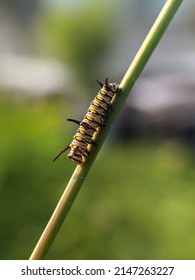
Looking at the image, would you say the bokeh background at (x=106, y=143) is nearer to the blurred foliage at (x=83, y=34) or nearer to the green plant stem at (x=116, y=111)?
the blurred foliage at (x=83, y=34)

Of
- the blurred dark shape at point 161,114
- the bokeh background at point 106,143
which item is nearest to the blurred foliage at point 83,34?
the bokeh background at point 106,143

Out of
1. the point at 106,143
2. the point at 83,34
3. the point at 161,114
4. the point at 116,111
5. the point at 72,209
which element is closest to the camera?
the point at 116,111

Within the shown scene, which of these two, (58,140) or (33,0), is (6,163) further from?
(33,0)

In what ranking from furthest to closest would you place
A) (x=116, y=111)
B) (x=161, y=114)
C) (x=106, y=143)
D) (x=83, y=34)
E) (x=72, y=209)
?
(x=83, y=34)
(x=161, y=114)
(x=106, y=143)
(x=72, y=209)
(x=116, y=111)

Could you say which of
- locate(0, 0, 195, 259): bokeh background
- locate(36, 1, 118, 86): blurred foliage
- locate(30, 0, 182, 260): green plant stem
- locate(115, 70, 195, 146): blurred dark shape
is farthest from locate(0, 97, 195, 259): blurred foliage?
locate(36, 1, 118, 86): blurred foliage

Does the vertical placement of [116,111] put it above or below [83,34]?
below

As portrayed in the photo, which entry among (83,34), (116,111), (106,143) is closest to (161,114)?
(106,143)

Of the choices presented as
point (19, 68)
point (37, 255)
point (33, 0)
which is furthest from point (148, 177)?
point (33, 0)

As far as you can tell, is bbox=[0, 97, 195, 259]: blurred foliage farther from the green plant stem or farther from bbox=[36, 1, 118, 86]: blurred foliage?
bbox=[36, 1, 118, 86]: blurred foliage

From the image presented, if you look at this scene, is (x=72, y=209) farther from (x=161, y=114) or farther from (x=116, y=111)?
(x=161, y=114)
